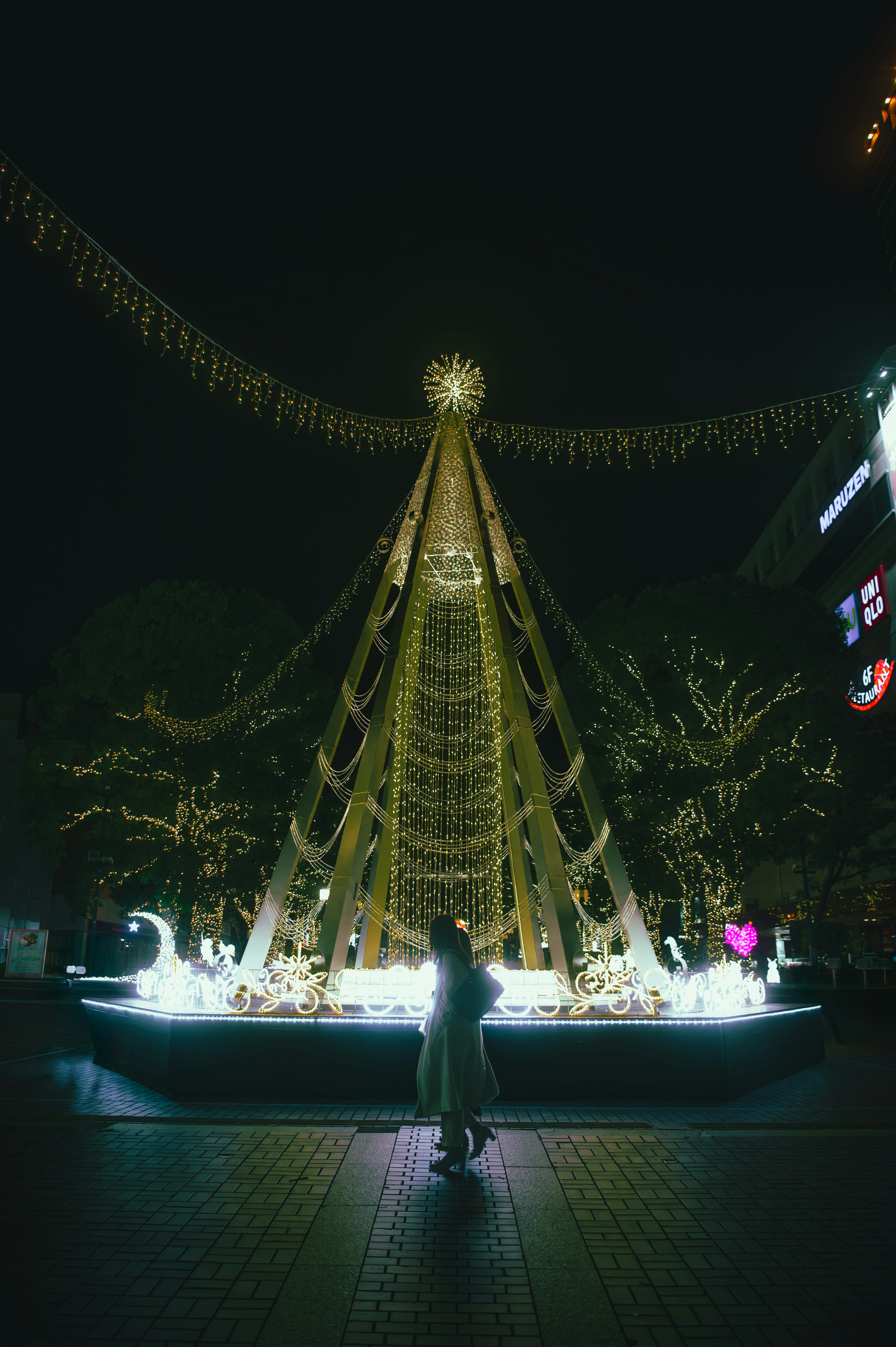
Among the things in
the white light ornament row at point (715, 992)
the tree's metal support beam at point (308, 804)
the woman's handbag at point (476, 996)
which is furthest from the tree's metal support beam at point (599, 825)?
the woman's handbag at point (476, 996)


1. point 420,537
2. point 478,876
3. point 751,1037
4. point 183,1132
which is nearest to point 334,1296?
point 183,1132

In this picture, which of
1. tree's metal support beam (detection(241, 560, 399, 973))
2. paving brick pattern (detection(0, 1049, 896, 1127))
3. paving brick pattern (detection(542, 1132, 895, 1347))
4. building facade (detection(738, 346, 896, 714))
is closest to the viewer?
paving brick pattern (detection(542, 1132, 895, 1347))

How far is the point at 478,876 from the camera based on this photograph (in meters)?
15.0

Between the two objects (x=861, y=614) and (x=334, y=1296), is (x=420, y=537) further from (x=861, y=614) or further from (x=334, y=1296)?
(x=861, y=614)

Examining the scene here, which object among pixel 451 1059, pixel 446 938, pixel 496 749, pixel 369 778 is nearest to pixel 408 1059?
pixel 451 1059

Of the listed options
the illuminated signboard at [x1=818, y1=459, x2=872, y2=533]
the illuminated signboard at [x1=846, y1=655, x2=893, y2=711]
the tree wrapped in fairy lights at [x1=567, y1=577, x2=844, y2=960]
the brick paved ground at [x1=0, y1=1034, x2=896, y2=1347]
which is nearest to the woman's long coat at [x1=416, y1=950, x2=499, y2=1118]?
the brick paved ground at [x1=0, y1=1034, x2=896, y2=1347]

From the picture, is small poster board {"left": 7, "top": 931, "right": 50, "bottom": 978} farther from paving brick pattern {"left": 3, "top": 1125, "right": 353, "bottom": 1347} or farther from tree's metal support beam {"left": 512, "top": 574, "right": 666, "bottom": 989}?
paving brick pattern {"left": 3, "top": 1125, "right": 353, "bottom": 1347}

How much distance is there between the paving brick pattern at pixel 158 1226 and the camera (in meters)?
3.77

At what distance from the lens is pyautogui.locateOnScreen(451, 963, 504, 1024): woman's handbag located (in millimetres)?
6398

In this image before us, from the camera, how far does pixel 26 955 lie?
27469mm

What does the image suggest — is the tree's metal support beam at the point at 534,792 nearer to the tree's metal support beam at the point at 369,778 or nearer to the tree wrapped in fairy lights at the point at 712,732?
the tree's metal support beam at the point at 369,778

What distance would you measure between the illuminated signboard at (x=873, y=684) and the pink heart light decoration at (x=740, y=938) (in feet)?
40.6

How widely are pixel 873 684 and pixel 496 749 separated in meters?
26.0

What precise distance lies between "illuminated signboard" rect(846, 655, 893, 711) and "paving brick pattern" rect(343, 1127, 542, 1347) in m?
30.1
